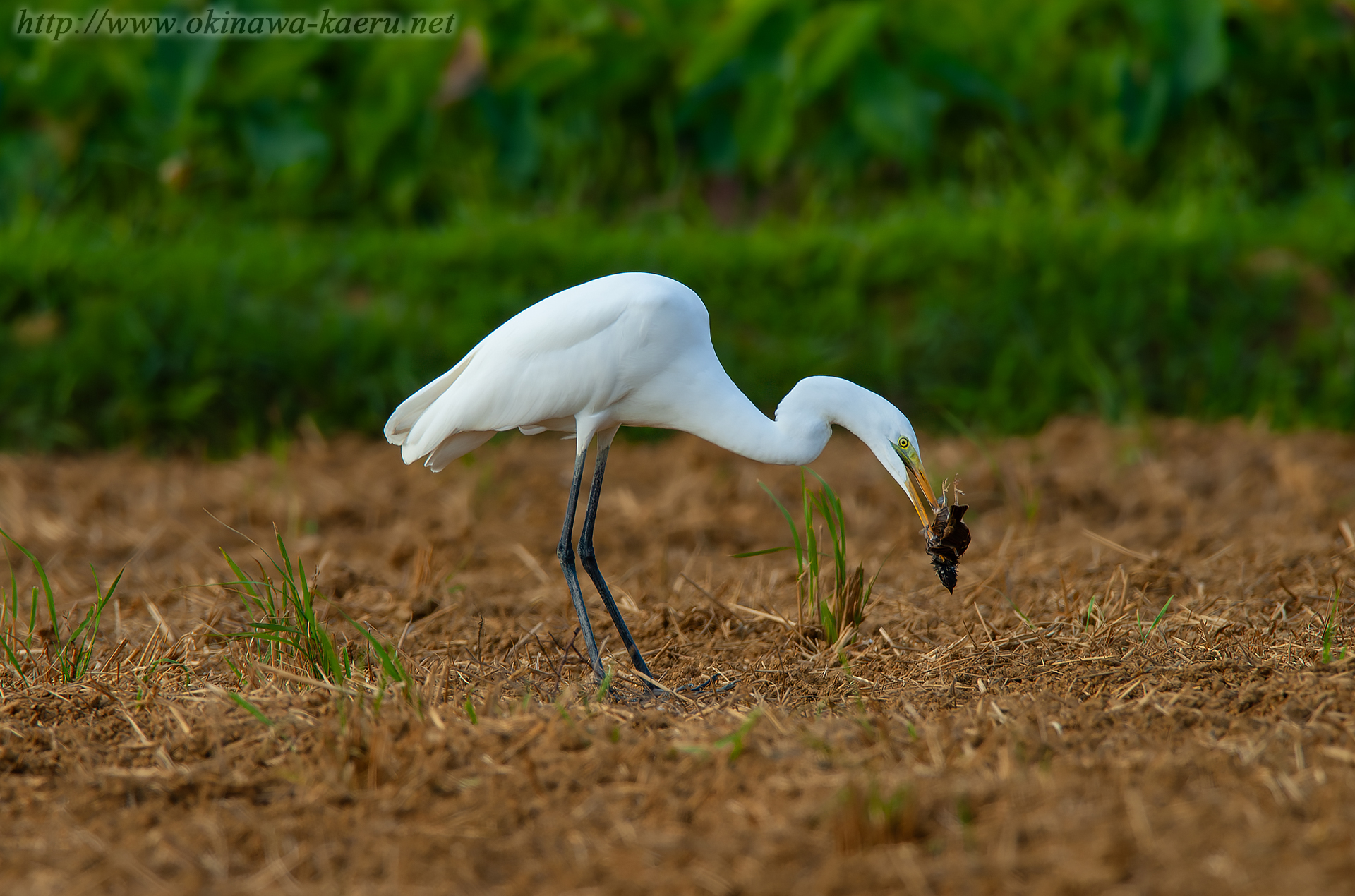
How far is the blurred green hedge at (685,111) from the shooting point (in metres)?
6.40

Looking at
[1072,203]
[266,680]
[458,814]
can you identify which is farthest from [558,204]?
[458,814]

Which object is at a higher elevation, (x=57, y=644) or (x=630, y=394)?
(x=630, y=394)

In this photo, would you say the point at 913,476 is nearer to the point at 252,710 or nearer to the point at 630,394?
the point at 630,394

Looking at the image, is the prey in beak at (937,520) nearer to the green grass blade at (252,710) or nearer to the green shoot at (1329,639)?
the green shoot at (1329,639)

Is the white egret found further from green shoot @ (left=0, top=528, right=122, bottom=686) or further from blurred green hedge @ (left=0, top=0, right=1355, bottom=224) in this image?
blurred green hedge @ (left=0, top=0, right=1355, bottom=224)

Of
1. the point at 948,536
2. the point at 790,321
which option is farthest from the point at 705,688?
the point at 790,321

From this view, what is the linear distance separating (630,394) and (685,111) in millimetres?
3846

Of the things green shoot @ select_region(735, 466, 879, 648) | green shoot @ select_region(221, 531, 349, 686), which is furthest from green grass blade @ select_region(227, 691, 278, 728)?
green shoot @ select_region(735, 466, 879, 648)

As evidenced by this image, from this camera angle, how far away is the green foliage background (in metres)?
5.46

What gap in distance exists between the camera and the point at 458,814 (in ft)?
6.42

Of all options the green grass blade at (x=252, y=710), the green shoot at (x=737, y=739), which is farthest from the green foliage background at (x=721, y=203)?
the green shoot at (x=737, y=739)

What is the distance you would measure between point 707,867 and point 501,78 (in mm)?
5564

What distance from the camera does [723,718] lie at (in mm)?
2383

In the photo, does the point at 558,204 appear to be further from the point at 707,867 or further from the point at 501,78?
the point at 707,867
